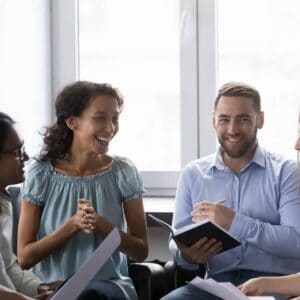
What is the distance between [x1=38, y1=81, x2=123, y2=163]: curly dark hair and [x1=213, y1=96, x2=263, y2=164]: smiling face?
1.48 ft

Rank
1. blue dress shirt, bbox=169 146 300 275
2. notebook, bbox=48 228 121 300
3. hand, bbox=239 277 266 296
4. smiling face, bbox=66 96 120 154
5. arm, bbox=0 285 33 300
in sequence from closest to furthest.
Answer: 1. notebook, bbox=48 228 121 300
2. arm, bbox=0 285 33 300
3. hand, bbox=239 277 266 296
4. blue dress shirt, bbox=169 146 300 275
5. smiling face, bbox=66 96 120 154

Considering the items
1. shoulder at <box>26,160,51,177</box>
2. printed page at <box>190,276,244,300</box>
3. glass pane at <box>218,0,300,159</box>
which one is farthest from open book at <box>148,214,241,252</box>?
glass pane at <box>218,0,300,159</box>

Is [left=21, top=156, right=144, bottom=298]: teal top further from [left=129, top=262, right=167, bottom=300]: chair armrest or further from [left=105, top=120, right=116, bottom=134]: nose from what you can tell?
[left=105, top=120, right=116, bottom=134]: nose

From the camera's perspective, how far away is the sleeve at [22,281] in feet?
6.65

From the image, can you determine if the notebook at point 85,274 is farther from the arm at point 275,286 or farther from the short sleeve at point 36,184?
the short sleeve at point 36,184

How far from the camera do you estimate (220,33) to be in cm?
318

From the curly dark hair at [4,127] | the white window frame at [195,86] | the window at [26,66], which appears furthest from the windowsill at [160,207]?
the curly dark hair at [4,127]

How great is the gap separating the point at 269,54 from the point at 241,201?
98cm

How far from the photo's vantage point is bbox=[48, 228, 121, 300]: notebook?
120cm

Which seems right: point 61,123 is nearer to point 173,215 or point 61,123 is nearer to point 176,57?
point 173,215

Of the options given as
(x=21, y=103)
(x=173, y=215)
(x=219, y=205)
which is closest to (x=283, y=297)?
(x=219, y=205)

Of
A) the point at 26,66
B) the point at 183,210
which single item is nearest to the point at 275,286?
the point at 183,210

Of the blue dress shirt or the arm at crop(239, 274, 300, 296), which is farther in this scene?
the blue dress shirt

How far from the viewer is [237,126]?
8.23ft
